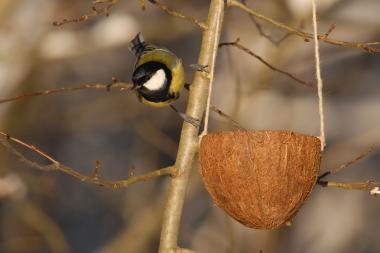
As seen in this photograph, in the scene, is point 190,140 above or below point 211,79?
below

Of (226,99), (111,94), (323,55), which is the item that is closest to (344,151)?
(323,55)

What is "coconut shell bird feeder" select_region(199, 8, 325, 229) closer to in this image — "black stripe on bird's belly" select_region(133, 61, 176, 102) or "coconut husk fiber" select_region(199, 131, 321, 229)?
"coconut husk fiber" select_region(199, 131, 321, 229)

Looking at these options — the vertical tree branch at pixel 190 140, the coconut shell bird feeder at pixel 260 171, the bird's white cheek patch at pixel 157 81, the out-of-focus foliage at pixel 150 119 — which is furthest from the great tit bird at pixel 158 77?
the out-of-focus foliage at pixel 150 119

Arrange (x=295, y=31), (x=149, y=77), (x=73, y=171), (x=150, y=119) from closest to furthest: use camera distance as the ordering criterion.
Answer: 1. (x=73, y=171)
2. (x=295, y=31)
3. (x=149, y=77)
4. (x=150, y=119)

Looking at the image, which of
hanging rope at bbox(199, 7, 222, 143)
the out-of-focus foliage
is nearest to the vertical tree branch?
hanging rope at bbox(199, 7, 222, 143)

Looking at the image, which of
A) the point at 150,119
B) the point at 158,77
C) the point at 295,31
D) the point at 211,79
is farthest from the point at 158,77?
the point at 150,119

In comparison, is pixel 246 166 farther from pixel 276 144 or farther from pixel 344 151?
pixel 344 151

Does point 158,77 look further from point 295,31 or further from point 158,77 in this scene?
point 295,31

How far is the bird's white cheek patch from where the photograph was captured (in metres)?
1.57

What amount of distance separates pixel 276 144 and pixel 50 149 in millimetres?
3937

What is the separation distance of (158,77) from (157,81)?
1cm

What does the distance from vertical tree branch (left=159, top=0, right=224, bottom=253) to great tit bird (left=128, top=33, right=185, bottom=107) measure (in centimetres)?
15

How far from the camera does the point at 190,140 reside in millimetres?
1417

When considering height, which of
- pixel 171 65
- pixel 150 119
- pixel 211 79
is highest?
pixel 150 119
